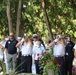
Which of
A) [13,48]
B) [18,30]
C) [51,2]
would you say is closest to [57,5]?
→ [51,2]

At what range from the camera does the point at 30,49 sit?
45.7ft

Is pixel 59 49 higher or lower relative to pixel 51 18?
lower

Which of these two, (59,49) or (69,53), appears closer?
(59,49)

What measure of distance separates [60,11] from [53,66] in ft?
64.2

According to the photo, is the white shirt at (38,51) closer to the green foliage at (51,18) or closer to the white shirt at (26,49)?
the white shirt at (26,49)

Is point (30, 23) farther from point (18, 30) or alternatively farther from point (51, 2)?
point (18, 30)

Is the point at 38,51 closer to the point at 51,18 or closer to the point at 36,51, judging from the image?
the point at 36,51

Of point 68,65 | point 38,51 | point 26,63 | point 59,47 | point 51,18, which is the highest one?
point 51,18

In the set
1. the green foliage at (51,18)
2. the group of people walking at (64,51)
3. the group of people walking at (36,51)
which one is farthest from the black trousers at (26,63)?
the green foliage at (51,18)

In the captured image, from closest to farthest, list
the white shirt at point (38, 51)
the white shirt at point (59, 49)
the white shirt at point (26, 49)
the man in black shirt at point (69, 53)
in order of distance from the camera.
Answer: the white shirt at point (59, 49) < the man in black shirt at point (69, 53) < the white shirt at point (38, 51) < the white shirt at point (26, 49)

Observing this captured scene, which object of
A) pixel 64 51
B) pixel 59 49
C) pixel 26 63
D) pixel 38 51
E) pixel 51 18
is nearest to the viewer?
pixel 59 49

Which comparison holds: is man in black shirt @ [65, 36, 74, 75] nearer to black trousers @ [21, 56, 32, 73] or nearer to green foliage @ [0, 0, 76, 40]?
black trousers @ [21, 56, 32, 73]

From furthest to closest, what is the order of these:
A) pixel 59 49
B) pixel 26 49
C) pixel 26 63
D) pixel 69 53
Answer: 1. pixel 26 63
2. pixel 26 49
3. pixel 69 53
4. pixel 59 49

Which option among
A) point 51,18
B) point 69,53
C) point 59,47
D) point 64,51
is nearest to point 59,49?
point 59,47
